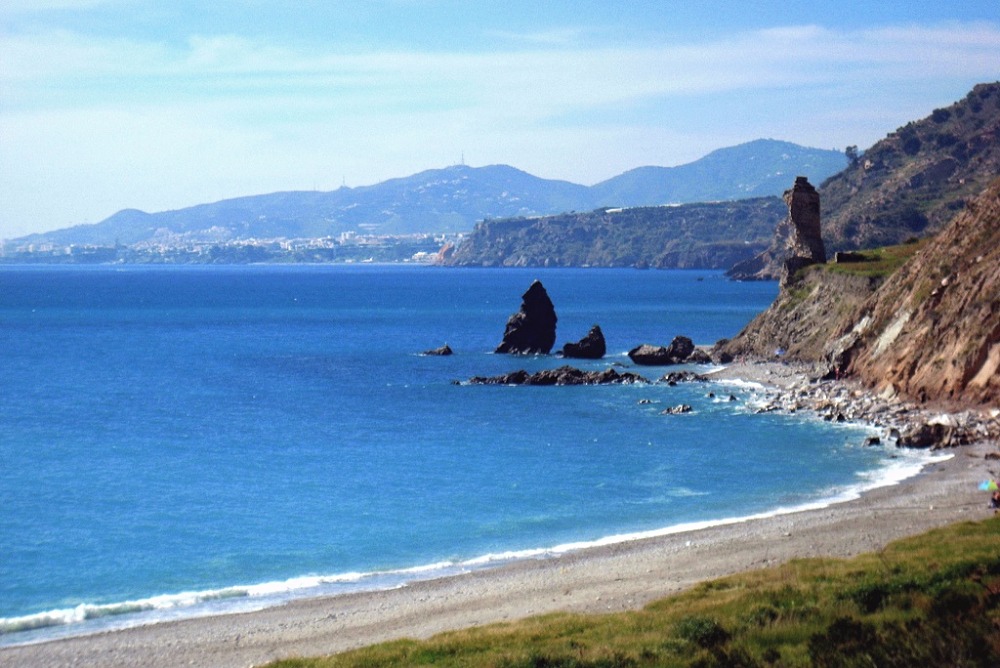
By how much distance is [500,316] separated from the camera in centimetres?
15125

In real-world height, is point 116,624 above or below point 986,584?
below

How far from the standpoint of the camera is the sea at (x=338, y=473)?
33.3 meters

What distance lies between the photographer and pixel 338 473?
48031 mm

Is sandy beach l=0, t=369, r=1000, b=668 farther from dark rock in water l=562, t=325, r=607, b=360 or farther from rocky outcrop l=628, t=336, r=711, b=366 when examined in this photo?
dark rock in water l=562, t=325, r=607, b=360

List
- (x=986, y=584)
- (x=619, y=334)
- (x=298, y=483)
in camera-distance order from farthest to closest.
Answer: (x=619, y=334)
(x=298, y=483)
(x=986, y=584)

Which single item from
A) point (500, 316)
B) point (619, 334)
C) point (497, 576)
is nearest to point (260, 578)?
point (497, 576)

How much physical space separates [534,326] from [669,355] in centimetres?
1477

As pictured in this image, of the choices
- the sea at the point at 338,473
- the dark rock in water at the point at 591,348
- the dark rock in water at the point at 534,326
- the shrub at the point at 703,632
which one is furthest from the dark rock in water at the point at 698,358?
the shrub at the point at 703,632

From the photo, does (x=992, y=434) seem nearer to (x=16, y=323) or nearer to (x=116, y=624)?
(x=116, y=624)

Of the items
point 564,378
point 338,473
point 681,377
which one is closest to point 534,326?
point 564,378

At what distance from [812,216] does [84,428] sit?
6567 centimetres

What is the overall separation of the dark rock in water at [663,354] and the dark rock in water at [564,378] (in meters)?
7.58

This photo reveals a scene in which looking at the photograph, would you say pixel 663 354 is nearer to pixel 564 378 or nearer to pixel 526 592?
pixel 564 378

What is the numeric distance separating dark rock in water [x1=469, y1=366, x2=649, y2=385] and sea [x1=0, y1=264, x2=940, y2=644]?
214 cm
